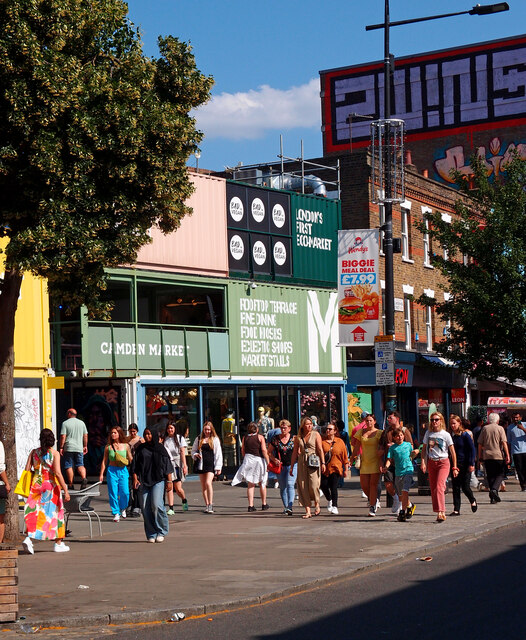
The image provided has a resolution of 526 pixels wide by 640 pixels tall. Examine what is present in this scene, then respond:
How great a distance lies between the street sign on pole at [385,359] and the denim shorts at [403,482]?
4819mm

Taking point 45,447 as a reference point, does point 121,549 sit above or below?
below

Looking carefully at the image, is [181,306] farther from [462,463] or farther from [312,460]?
[462,463]

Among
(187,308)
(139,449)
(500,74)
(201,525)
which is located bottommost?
(201,525)

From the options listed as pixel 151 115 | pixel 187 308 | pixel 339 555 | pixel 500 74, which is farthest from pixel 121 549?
pixel 500 74

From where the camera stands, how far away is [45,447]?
1523 centimetres

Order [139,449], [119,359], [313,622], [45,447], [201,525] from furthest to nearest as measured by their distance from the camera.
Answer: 1. [119,359]
2. [201,525]
3. [139,449]
4. [45,447]
5. [313,622]

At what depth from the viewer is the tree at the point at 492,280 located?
30.1 metres

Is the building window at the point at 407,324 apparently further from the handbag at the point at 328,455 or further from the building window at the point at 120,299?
the handbag at the point at 328,455

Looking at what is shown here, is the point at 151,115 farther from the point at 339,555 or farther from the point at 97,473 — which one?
the point at 97,473

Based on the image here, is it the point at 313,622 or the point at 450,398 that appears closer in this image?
the point at 313,622

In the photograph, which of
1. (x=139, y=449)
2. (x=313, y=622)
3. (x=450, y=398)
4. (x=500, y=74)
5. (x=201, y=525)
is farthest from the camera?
(x=500, y=74)

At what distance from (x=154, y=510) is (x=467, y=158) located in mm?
44282

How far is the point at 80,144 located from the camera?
1475 cm

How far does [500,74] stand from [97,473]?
3669 centimetres
